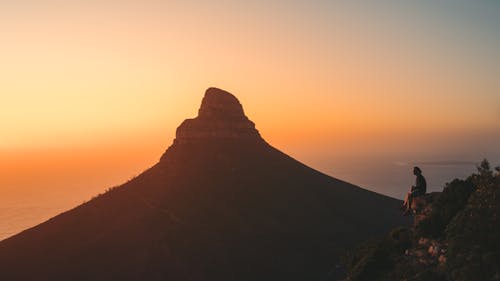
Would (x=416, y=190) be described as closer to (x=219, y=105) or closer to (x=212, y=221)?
(x=212, y=221)

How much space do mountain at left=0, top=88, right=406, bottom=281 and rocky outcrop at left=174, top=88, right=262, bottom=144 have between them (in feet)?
1.09

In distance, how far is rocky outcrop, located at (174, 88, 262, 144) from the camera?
177 meters

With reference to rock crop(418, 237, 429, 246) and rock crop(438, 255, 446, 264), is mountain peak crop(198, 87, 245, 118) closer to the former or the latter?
rock crop(418, 237, 429, 246)

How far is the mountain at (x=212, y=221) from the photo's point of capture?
123438 mm

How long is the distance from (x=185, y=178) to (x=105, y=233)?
31.9 metres

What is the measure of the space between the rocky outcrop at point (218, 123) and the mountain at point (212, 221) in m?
0.33

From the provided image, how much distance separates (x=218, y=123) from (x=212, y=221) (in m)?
43.4

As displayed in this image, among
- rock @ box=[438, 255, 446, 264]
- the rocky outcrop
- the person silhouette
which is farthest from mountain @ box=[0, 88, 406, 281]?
rock @ box=[438, 255, 446, 264]

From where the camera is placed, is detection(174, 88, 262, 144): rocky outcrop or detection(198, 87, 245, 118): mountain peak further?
detection(198, 87, 245, 118): mountain peak

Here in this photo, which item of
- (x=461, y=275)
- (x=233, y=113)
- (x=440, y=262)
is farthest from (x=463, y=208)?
(x=233, y=113)

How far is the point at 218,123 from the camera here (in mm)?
178625

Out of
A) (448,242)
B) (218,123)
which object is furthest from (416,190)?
(218,123)

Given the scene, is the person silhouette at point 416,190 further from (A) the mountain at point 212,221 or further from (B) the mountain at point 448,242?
(A) the mountain at point 212,221

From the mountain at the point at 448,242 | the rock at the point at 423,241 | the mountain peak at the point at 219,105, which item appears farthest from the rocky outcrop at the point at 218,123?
the rock at the point at 423,241
